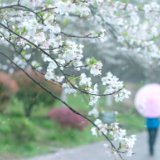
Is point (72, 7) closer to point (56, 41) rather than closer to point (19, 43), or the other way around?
point (56, 41)

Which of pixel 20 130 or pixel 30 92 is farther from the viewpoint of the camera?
pixel 30 92

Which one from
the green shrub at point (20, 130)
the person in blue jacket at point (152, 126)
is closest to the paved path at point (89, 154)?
the person in blue jacket at point (152, 126)

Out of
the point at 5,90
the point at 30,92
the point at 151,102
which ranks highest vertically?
the point at 30,92

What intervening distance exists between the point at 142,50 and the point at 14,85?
17.5 feet

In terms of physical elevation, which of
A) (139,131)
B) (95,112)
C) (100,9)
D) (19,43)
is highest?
(139,131)

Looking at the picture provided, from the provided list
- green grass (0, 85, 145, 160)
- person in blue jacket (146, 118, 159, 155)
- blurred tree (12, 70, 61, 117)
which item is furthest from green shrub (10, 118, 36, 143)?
person in blue jacket (146, 118, 159, 155)

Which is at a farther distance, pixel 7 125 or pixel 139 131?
pixel 139 131

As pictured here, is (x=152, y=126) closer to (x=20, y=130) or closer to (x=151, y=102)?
(x=151, y=102)

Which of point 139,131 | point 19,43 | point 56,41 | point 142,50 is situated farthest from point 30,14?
point 139,131

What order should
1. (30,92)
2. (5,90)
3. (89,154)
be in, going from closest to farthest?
(89,154), (5,90), (30,92)

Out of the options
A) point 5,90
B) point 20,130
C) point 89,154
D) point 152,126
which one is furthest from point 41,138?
point 152,126

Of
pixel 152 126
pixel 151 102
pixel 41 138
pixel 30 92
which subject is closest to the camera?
pixel 151 102

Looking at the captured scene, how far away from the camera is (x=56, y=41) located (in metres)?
2.53

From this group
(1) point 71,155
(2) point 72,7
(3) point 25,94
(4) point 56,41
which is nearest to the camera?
(2) point 72,7
